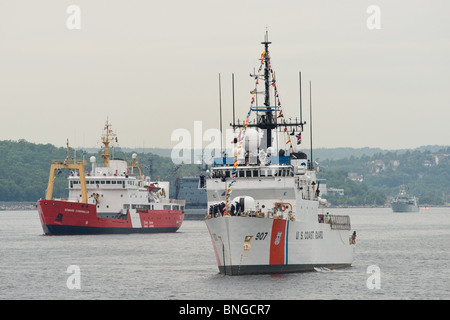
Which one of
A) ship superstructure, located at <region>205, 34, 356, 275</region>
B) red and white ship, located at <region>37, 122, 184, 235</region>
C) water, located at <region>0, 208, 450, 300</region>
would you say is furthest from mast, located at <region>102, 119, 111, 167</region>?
ship superstructure, located at <region>205, 34, 356, 275</region>

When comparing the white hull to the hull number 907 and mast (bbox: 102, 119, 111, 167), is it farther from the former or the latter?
mast (bbox: 102, 119, 111, 167)

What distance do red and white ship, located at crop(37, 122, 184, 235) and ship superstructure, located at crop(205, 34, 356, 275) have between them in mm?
47545

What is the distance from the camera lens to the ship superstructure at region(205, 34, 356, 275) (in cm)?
5016

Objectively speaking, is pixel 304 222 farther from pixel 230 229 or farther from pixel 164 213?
pixel 164 213

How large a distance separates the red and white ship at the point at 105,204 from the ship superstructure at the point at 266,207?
47545 millimetres

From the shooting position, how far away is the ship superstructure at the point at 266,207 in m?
50.2

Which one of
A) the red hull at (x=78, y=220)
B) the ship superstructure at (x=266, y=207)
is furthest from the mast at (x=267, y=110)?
the red hull at (x=78, y=220)

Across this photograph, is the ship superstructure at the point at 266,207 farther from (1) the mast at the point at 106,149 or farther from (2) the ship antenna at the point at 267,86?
(1) the mast at the point at 106,149

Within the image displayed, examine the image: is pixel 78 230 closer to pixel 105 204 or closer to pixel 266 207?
pixel 105 204

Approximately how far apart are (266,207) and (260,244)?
11.2 feet

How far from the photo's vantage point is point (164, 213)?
11956 cm

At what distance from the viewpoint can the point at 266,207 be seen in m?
52.9

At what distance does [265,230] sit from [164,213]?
70.4m
